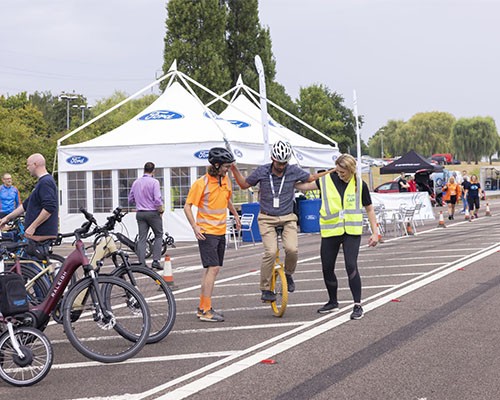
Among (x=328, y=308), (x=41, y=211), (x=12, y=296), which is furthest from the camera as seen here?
(x=328, y=308)

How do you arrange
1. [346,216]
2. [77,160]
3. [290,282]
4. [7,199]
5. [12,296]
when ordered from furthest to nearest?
[77,160]
[7,199]
[290,282]
[346,216]
[12,296]

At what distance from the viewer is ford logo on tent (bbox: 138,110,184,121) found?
23.9 meters

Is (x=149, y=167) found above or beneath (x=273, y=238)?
above

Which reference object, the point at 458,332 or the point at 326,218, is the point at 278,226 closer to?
the point at 326,218

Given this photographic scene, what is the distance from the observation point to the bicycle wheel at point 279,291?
8164 millimetres

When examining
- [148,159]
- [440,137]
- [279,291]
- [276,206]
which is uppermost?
[440,137]

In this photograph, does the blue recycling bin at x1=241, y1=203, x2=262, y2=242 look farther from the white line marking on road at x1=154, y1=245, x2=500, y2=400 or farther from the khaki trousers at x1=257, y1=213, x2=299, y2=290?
the khaki trousers at x1=257, y1=213, x2=299, y2=290

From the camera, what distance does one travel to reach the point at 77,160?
23016 mm

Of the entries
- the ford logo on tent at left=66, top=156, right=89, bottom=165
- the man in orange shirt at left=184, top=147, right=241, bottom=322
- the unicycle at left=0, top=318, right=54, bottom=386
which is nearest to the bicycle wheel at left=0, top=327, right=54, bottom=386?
the unicycle at left=0, top=318, right=54, bottom=386

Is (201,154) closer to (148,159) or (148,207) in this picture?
(148,159)

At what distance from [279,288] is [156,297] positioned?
5.50ft

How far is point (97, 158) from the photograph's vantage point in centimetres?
2291

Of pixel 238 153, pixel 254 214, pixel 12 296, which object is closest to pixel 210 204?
pixel 12 296

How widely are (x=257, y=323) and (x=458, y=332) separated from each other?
2070mm
